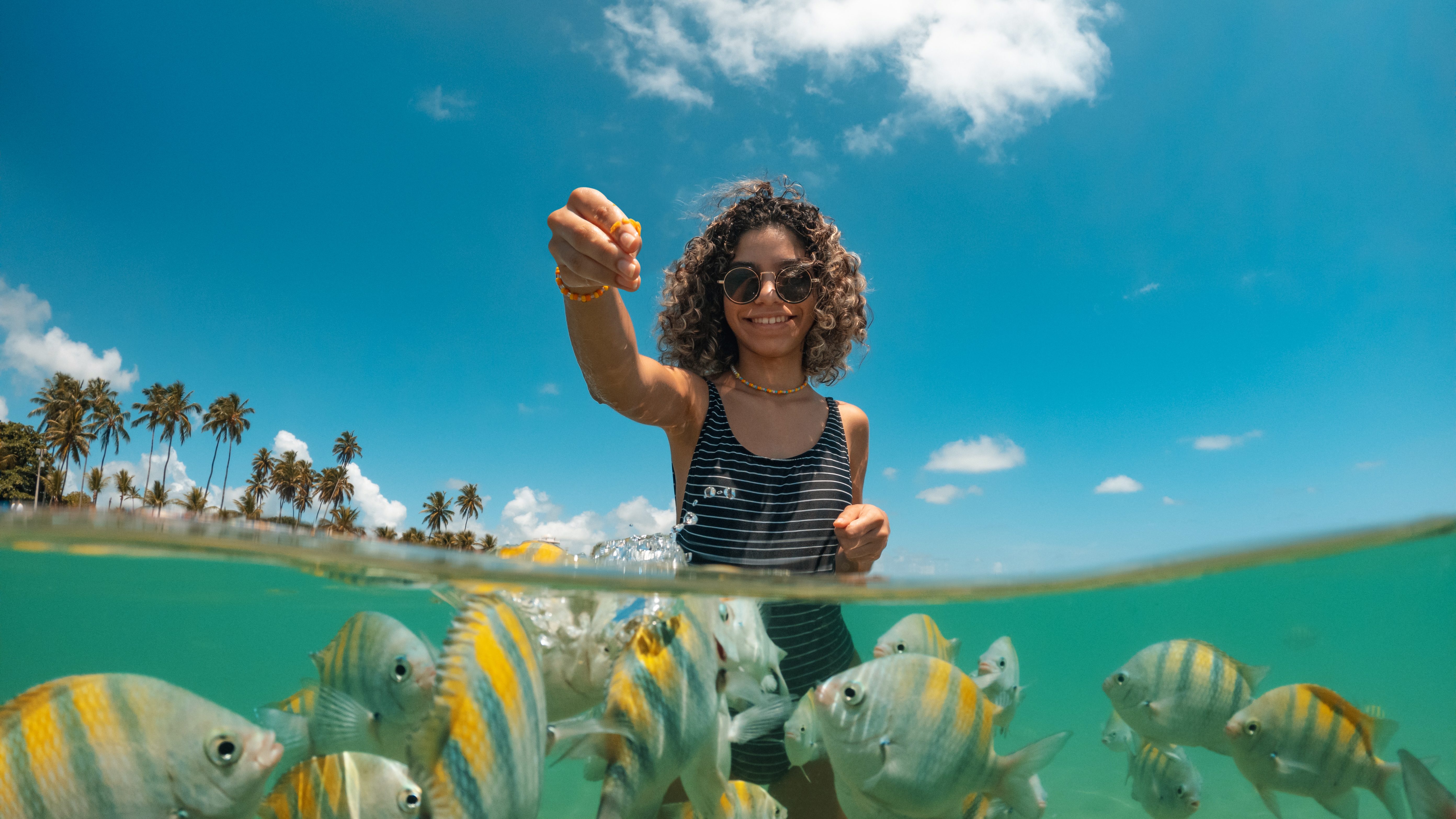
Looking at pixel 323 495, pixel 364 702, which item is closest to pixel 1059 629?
pixel 364 702

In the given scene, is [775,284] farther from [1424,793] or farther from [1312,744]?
[1424,793]

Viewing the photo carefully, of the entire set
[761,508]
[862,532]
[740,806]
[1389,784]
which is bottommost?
[1389,784]

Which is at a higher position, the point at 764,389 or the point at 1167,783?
the point at 764,389

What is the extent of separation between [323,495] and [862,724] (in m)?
68.4

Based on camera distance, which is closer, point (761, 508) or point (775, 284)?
point (761, 508)

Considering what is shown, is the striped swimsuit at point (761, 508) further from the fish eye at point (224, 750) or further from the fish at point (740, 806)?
the fish eye at point (224, 750)

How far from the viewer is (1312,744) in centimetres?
261

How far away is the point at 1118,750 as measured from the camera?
3.28 metres

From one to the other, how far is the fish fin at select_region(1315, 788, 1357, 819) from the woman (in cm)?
187

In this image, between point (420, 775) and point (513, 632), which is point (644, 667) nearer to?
point (513, 632)

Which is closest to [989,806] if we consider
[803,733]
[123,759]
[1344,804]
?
[803,733]

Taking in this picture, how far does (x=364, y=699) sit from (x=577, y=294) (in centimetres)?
141

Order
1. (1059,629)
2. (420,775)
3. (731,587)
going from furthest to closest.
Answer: (1059,629)
(731,587)
(420,775)

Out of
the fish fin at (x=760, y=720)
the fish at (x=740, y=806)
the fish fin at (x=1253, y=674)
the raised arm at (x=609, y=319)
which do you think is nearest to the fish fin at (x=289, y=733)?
the fish at (x=740, y=806)
